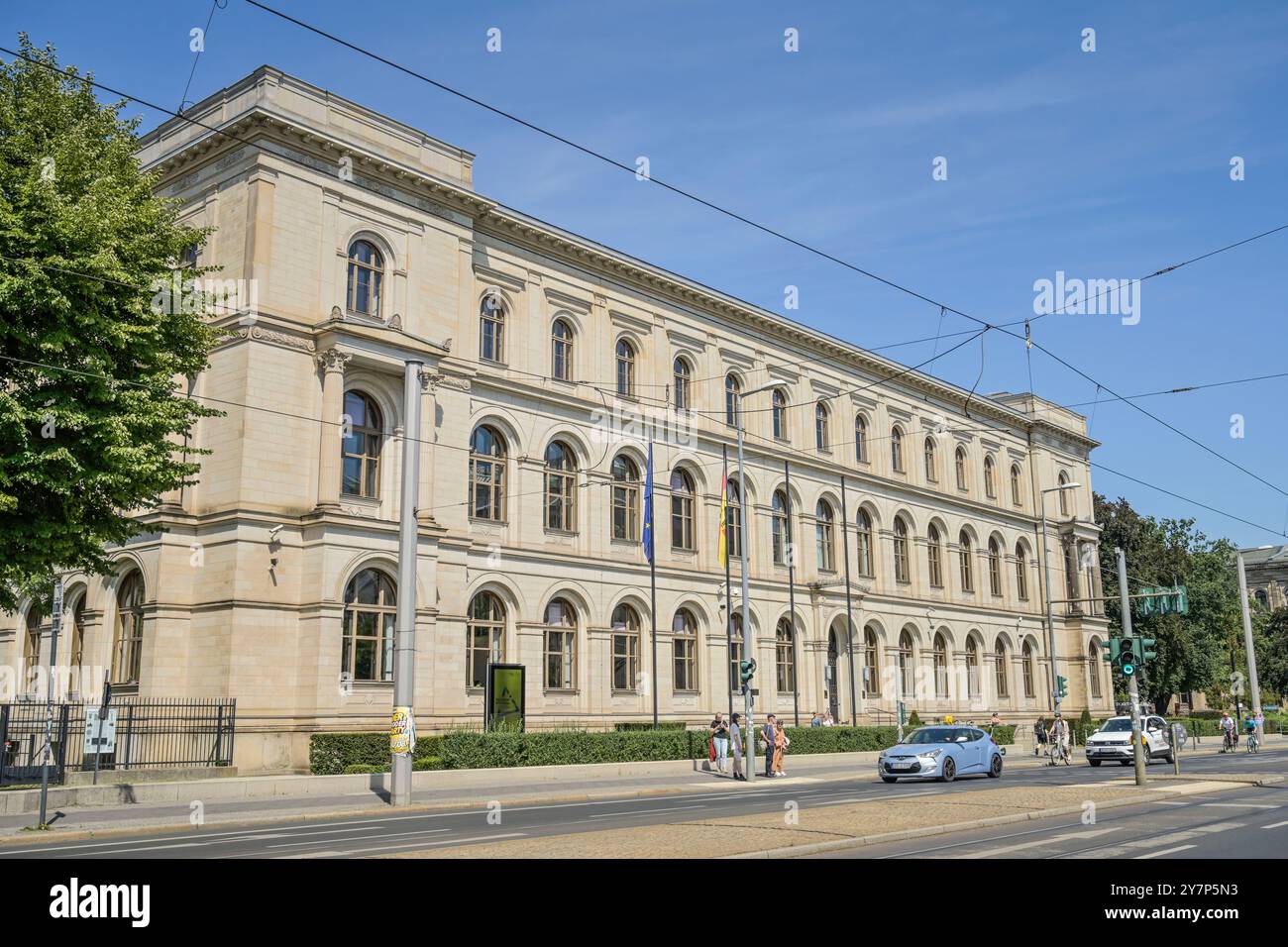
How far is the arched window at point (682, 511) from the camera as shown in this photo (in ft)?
152

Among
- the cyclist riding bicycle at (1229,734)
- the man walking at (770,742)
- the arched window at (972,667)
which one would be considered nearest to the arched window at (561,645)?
the man walking at (770,742)

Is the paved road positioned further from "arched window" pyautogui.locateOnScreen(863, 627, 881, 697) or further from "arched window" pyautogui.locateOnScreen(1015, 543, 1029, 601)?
"arched window" pyautogui.locateOnScreen(1015, 543, 1029, 601)

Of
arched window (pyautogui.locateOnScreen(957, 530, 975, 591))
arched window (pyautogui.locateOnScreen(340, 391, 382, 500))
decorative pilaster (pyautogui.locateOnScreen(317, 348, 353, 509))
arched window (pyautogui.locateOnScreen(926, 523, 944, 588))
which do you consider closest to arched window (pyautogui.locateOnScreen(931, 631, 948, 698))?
arched window (pyautogui.locateOnScreen(926, 523, 944, 588))

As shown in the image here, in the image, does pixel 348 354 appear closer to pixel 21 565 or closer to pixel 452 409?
pixel 452 409

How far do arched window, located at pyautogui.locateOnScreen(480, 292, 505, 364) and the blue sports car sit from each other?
19204 mm

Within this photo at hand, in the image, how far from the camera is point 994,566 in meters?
67.4

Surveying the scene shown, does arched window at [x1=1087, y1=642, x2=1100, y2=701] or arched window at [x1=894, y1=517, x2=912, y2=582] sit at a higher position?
arched window at [x1=894, y1=517, x2=912, y2=582]

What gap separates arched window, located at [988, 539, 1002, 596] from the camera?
6697 centimetres

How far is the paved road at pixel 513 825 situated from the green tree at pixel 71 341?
691 centimetres

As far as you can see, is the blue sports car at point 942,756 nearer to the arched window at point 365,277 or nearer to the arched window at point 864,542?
the arched window at point 365,277

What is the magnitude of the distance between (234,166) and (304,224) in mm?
2633

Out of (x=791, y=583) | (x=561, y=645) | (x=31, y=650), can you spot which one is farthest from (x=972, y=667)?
(x=31, y=650)

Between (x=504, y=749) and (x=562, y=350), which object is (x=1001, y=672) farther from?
(x=504, y=749)

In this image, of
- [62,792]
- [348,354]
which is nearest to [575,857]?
[62,792]
